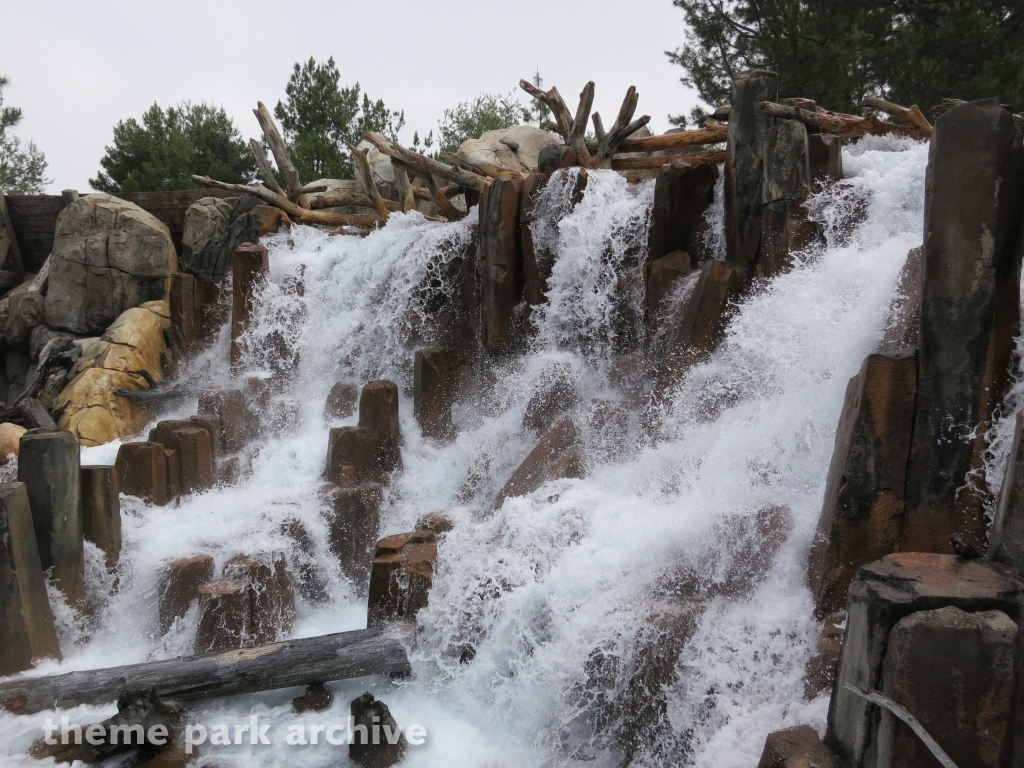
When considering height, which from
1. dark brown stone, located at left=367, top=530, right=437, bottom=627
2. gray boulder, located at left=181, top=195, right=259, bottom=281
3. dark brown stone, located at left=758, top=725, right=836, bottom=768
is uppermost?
gray boulder, located at left=181, top=195, right=259, bottom=281

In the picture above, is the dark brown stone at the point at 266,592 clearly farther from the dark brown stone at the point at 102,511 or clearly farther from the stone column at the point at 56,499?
the stone column at the point at 56,499

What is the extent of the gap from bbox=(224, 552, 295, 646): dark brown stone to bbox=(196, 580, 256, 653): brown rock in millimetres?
52

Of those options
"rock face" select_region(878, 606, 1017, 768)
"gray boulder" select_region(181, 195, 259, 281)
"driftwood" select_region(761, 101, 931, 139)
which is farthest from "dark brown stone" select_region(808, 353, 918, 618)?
"gray boulder" select_region(181, 195, 259, 281)

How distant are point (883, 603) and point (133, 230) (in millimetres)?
10738

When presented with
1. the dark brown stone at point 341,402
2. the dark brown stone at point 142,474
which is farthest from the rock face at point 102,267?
the dark brown stone at point 142,474

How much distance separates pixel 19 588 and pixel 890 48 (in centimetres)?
1293

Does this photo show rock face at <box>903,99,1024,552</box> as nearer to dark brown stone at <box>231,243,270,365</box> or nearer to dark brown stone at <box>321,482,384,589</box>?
dark brown stone at <box>321,482,384,589</box>

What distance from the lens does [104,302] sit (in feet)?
35.9

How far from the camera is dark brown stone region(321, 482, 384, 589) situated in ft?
22.8

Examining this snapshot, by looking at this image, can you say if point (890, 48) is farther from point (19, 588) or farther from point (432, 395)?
point (19, 588)

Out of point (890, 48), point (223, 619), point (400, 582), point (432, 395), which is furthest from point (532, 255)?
point (890, 48)

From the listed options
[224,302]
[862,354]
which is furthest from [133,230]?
[862,354]

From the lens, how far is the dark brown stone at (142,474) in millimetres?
7195

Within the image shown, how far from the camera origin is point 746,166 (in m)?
7.23
